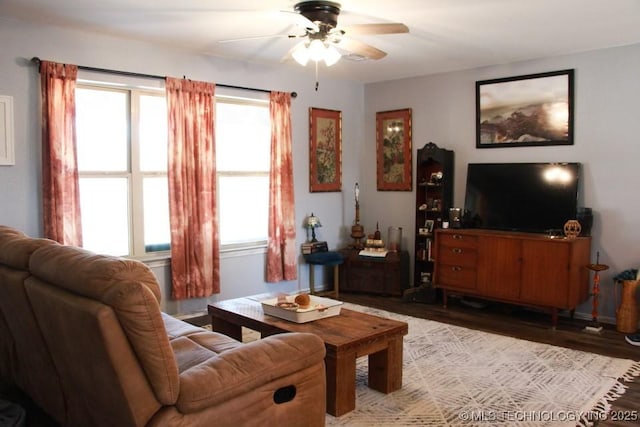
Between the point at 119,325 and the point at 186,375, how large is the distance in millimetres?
365

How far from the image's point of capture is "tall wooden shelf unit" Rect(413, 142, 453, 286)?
5797 millimetres

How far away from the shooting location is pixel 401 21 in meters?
4.02

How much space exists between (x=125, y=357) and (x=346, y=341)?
4.57 feet

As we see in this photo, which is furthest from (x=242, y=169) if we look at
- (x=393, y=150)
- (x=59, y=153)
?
(x=393, y=150)

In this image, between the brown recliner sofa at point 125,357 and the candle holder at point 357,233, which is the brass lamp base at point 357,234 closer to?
the candle holder at point 357,233

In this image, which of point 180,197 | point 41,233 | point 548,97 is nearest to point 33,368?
point 41,233

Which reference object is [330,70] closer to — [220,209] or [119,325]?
[220,209]

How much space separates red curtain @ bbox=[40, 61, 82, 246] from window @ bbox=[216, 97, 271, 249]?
1.48m

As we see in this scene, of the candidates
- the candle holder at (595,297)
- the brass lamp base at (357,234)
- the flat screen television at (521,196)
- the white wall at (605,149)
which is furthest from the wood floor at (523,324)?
the flat screen television at (521,196)

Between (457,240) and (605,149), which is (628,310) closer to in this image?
(605,149)

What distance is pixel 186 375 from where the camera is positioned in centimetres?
208

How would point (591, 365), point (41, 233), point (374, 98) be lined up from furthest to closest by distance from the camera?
1. point (374, 98)
2. point (41, 233)
3. point (591, 365)

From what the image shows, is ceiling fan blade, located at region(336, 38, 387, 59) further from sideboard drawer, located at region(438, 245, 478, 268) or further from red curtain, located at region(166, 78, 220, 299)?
sideboard drawer, located at region(438, 245, 478, 268)

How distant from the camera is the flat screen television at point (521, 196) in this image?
4.97 metres
